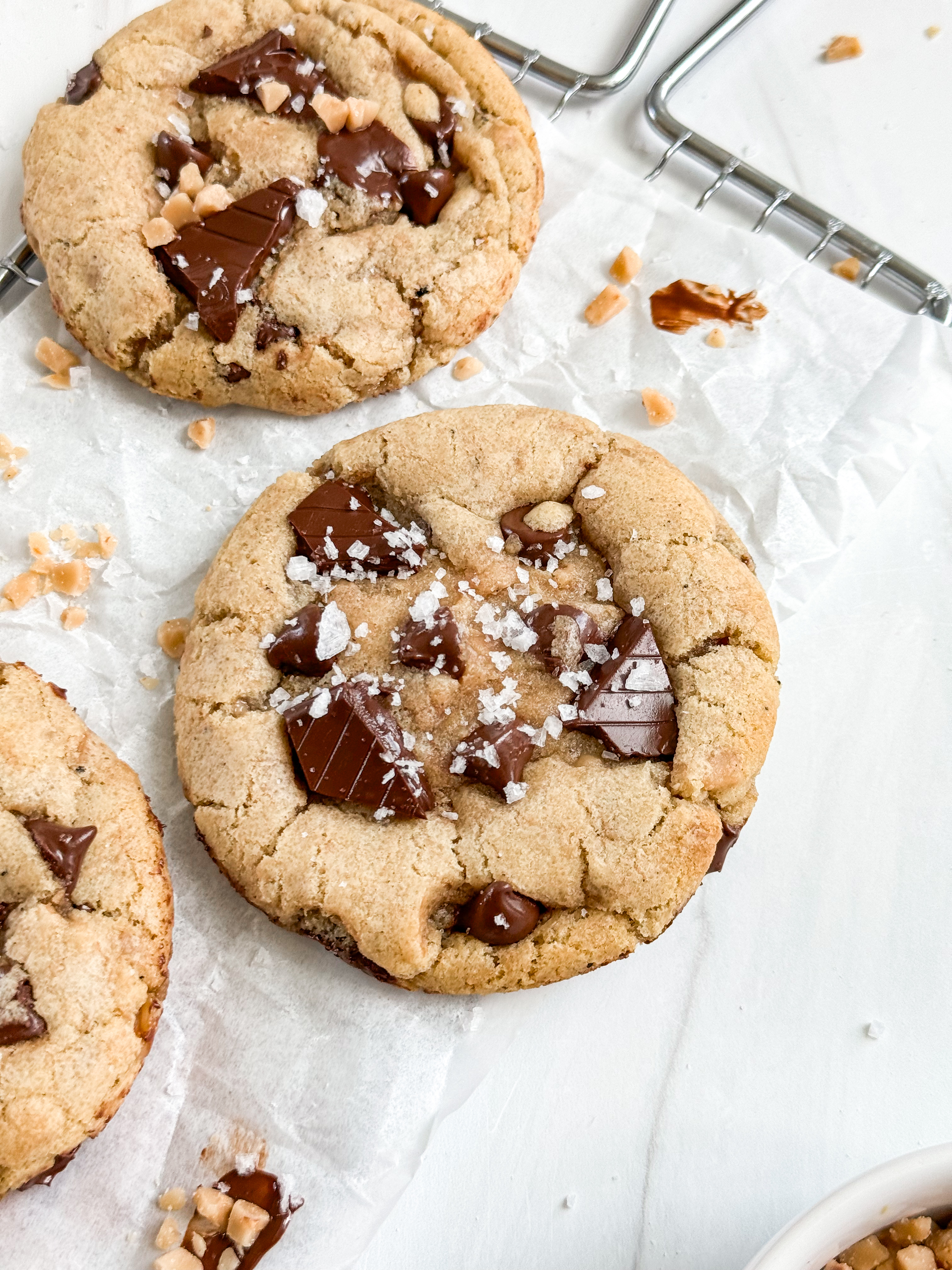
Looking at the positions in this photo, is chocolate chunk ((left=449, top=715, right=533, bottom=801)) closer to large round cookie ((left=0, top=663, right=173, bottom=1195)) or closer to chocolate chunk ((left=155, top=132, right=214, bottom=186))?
large round cookie ((left=0, top=663, right=173, bottom=1195))

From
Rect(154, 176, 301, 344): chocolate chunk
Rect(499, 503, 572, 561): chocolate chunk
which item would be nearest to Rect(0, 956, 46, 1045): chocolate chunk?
Rect(499, 503, 572, 561): chocolate chunk

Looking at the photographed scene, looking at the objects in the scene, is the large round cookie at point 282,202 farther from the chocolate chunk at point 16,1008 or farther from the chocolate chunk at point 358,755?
the chocolate chunk at point 16,1008

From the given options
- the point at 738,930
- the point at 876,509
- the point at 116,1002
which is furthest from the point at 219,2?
the point at 738,930

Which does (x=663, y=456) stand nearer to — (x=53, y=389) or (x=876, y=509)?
(x=876, y=509)

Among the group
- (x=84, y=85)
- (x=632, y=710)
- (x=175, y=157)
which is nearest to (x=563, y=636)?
(x=632, y=710)

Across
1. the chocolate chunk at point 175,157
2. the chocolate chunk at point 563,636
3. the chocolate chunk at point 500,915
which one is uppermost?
the chocolate chunk at point 175,157

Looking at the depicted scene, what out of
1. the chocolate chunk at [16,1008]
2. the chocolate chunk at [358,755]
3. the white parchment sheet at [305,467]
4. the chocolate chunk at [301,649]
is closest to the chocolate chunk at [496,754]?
the chocolate chunk at [358,755]

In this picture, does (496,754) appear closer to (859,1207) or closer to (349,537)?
(349,537)
